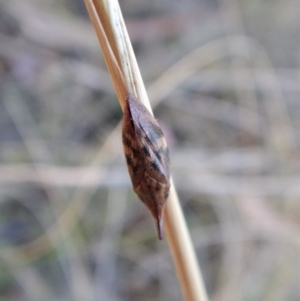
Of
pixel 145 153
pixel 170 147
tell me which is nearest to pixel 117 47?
pixel 145 153

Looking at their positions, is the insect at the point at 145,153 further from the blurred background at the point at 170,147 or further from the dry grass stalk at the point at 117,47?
the blurred background at the point at 170,147

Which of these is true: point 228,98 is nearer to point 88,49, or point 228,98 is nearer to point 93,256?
point 88,49

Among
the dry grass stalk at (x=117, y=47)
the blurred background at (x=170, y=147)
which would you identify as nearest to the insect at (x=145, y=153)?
the dry grass stalk at (x=117, y=47)

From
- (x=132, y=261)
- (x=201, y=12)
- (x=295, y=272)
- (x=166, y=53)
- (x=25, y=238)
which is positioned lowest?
(x=295, y=272)

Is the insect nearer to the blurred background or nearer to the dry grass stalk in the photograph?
the dry grass stalk

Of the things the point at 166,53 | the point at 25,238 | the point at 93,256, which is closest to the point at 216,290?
the point at 93,256

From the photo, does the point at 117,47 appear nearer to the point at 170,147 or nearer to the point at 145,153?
the point at 145,153

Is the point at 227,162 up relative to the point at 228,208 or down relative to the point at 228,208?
up
